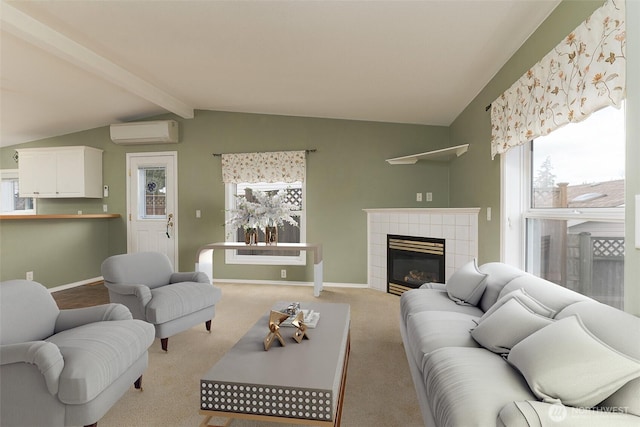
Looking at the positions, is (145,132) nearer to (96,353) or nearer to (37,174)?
(37,174)

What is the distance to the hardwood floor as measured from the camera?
163 inches

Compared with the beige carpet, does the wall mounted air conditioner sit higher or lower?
higher

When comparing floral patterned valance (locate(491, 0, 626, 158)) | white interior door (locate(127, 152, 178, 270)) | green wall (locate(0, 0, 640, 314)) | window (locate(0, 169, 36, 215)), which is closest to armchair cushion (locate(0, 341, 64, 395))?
floral patterned valance (locate(491, 0, 626, 158))

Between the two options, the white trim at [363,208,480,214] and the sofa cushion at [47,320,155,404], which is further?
the white trim at [363,208,480,214]

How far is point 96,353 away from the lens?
167cm

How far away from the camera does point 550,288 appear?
6.23 feet

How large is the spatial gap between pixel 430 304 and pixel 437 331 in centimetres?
53

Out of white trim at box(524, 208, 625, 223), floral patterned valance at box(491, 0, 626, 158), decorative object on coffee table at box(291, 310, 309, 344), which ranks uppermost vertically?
floral patterned valance at box(491, 0, 626, 158)

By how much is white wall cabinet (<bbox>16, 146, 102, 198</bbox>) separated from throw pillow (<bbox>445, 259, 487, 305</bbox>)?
18.4 feet

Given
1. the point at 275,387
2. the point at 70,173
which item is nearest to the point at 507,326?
the point at 275,387

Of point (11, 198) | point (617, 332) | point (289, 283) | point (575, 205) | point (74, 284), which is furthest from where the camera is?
point (11, 198)

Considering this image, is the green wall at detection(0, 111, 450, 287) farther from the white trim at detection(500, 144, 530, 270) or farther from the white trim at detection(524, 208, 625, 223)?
the white trim at detection(524, 208, 625, 223)

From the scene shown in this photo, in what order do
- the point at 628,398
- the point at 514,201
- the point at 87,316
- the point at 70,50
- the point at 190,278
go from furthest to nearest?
the point at 190,278
the point at 70,50
the point at 514,201
the point at 87,316
the point at 628,398

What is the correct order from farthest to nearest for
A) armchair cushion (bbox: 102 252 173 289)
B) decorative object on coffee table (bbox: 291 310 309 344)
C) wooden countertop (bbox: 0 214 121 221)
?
wooden countertop (bbox: 0 214 121 221) → armchair cushion (bbox: 102 252 173 289) → decorative object on coffee table (bbox: 291 310 309 344)
